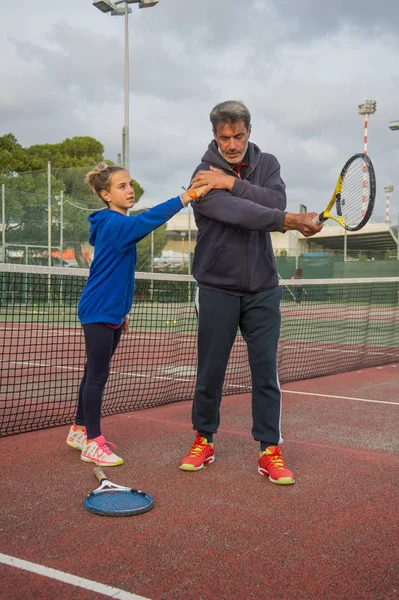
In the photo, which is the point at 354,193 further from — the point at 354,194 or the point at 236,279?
the point at 236,279

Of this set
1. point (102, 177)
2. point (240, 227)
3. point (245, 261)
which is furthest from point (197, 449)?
point (102, 177)

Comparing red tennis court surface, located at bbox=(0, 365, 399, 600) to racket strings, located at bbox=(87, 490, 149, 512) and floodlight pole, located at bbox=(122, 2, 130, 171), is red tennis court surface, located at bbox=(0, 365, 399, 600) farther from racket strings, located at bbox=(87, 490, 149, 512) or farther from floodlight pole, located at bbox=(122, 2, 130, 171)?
floodlight pole, located at bbox=(122, 2, 130, 171)

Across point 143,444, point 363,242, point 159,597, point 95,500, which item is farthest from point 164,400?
point 363,242

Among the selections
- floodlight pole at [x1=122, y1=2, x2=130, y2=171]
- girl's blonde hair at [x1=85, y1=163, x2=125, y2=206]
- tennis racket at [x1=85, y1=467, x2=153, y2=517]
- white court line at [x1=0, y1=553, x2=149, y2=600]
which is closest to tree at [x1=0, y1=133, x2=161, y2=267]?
floodlight pole at [x1=122, y1=2, x2=130, y2=171]

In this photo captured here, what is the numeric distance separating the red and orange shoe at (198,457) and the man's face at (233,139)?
1698 millimetres

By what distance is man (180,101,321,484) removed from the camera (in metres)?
3.70

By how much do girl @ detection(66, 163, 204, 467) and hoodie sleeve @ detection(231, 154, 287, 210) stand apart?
608 mm

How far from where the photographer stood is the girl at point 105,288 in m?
3.87

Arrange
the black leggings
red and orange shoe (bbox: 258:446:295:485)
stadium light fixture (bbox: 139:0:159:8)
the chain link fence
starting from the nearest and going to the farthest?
red and orange shoe (bbox: 258:446:295:485), the black leggings, stadium light fixture (bbox: 139:0:159:8), the chain link fence

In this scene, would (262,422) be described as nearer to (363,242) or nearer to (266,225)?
(266,225)

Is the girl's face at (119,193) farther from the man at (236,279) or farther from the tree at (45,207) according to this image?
the tree at (45,207)

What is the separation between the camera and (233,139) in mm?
3709

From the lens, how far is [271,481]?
3.79 m

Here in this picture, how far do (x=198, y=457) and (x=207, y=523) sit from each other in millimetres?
865
